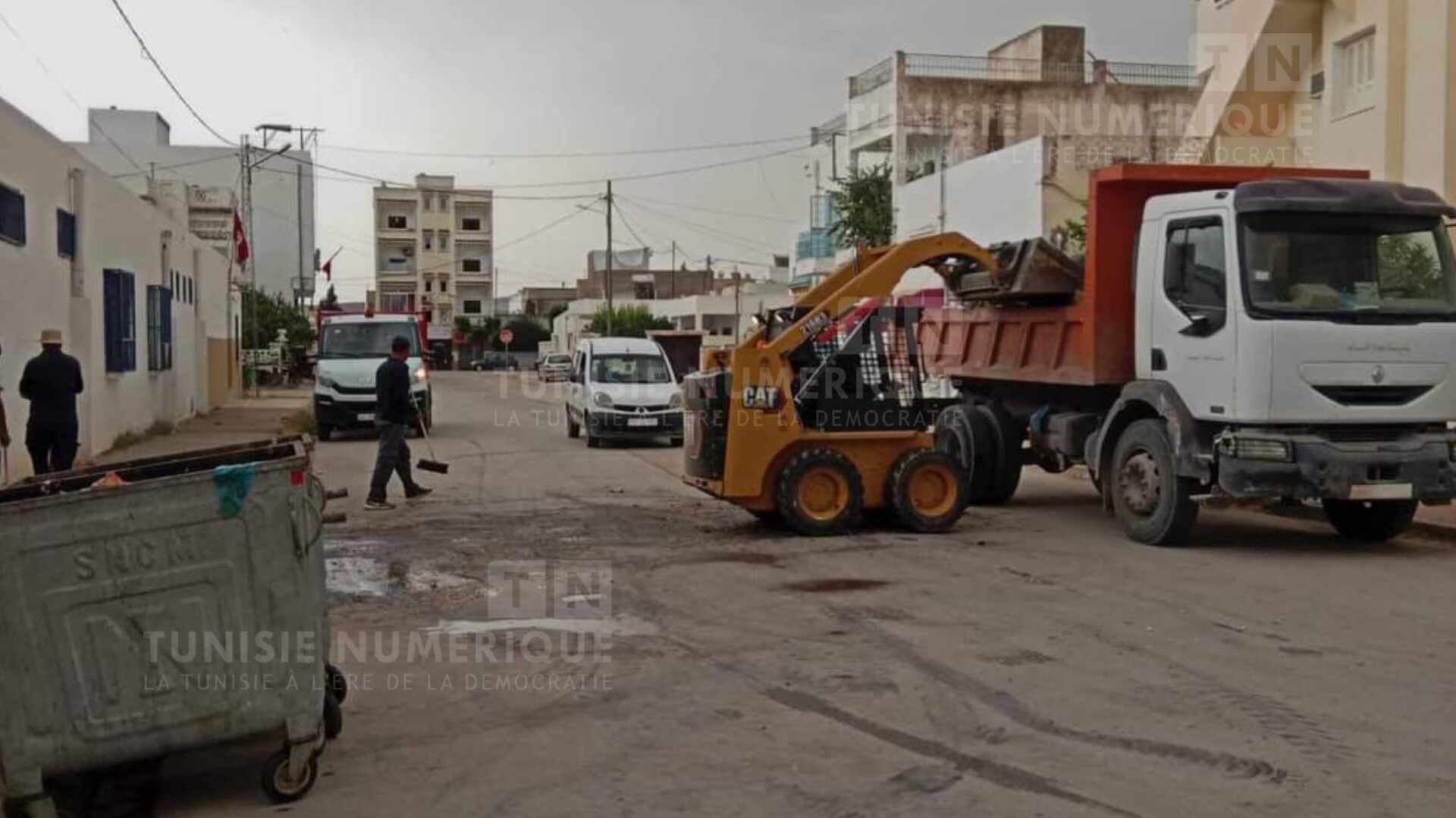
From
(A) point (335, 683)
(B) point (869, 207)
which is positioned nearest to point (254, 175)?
(B) point (869, 207)

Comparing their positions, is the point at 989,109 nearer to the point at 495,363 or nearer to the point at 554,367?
the point at 554,367

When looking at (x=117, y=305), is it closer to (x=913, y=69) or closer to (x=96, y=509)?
(x=96, y=509)

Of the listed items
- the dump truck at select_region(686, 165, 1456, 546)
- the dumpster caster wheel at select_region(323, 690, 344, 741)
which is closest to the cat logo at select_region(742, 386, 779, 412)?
the dump truck at select_region(686, 165, 1456, 546)

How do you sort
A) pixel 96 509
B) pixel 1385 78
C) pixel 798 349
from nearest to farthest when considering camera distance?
pixel 96 509, pixel 798 349, pixel 1385 78

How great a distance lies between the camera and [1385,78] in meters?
19.5

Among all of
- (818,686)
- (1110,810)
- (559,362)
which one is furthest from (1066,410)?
(559,362)

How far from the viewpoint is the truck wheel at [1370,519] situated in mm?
12055

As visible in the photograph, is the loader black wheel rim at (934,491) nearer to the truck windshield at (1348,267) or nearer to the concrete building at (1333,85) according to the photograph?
the truck windshield at (1348,267)

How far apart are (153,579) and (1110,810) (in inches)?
145

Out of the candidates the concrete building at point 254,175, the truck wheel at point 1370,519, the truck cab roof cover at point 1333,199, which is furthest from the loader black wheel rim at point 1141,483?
the concrete building at point 254,175

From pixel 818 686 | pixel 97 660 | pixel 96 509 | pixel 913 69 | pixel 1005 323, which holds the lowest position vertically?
pixel 818 686

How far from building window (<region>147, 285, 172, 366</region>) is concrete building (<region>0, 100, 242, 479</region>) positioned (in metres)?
0.03

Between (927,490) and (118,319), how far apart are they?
14.7 metres

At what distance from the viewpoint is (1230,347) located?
35.9 feet
